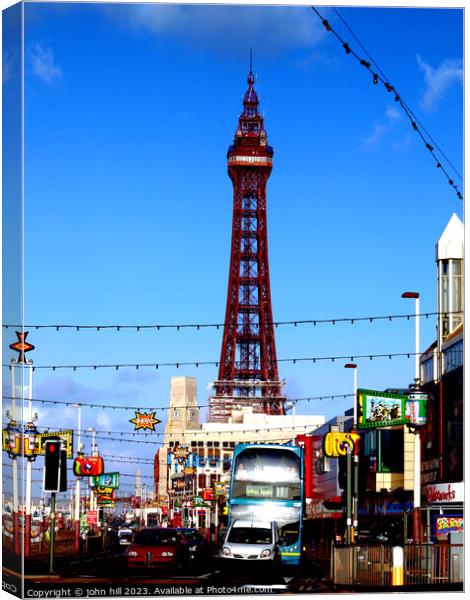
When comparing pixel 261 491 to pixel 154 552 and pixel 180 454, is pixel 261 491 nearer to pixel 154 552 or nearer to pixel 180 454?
pixel 154 552

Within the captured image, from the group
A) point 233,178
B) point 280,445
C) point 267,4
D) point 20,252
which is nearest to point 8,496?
point 20,252

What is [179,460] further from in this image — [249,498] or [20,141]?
[20,141]

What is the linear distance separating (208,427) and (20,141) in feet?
171

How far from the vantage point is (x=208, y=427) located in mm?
76375

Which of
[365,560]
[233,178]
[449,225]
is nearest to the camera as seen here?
[365,560]

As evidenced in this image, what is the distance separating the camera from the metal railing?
27562 millimetres

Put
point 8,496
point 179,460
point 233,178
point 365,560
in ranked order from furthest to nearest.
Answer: point 233,178
point 179,460
point 365,560
point 8,496

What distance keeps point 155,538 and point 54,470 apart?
8470 millimetres

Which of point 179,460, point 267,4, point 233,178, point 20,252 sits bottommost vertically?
point 179,460

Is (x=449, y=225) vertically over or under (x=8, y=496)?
over

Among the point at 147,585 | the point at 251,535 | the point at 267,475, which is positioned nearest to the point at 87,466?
the point at 267,475

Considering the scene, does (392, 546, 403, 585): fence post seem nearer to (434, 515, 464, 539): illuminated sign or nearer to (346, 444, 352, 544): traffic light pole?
(434, 515, 464, 539): illuminated sign

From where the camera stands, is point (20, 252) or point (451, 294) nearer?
point (20, 252)

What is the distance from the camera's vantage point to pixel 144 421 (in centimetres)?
4441
